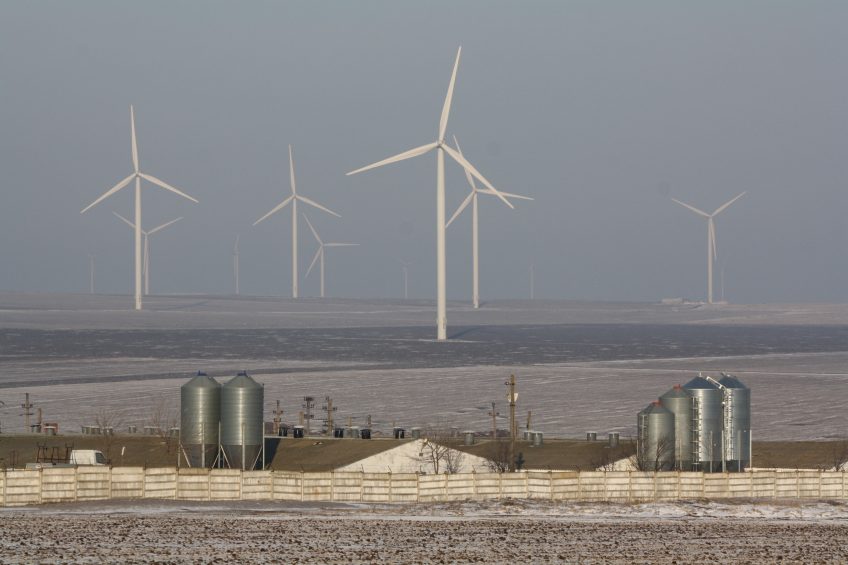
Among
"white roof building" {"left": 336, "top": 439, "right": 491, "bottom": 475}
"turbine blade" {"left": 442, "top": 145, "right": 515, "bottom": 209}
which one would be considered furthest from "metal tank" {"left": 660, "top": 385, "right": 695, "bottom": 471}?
"turbine blade" {"left": 442, "top": 145, "right": 515, "bottom": 209}

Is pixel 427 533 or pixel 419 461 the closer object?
pixel 427 533

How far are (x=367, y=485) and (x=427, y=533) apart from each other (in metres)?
13.7

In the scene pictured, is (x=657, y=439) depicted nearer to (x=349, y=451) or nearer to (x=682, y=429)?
(x=682, y=429)

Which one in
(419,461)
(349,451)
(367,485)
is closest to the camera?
(367,485)

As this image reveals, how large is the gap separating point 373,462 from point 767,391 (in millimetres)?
76184

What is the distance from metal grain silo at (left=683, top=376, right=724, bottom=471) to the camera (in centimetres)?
7669

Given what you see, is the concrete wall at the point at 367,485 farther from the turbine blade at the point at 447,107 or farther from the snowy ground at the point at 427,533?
the turbine blade at the point at 447,107

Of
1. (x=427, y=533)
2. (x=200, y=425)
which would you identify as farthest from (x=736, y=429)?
(x=427, y=533)

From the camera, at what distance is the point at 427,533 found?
51.1 m

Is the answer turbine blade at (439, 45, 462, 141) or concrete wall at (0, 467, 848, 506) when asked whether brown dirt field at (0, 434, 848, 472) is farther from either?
turbine blade at (439, 45, 462, 141)

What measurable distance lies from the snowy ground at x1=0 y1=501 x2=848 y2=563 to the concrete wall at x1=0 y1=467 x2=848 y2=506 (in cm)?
134

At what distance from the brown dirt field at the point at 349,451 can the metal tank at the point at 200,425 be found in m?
4.72

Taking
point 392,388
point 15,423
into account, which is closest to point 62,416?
point 15,423

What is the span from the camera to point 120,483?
2459 inches
